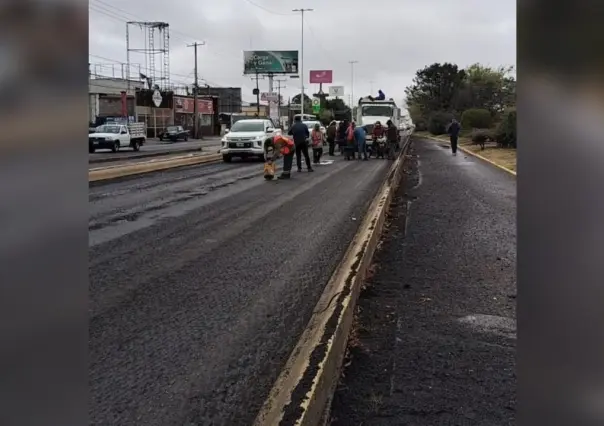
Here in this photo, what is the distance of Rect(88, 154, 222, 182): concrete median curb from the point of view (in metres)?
19.2

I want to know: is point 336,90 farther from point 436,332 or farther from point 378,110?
point 436,332

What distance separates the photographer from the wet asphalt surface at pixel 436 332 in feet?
12.5

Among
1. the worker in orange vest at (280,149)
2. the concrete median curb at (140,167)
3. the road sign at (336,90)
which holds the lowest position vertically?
the concrete median curb at (140,167)

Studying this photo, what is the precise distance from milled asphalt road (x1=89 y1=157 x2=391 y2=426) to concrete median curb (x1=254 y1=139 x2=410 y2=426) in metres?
0.20

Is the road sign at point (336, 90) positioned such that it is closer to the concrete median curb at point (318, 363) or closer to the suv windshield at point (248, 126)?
the suv windshield at point (248, 126)

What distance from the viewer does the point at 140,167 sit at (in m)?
22.0

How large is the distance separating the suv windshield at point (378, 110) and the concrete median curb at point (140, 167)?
8425mm

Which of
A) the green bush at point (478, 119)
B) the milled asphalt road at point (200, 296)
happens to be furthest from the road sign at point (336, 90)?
→ the milled asphalt road at point (200, 296)
